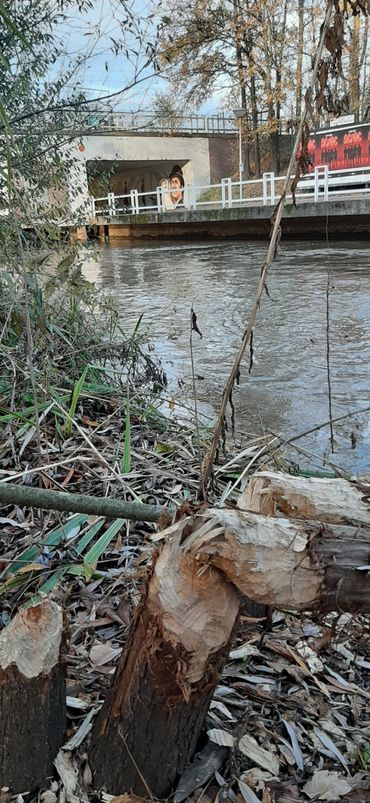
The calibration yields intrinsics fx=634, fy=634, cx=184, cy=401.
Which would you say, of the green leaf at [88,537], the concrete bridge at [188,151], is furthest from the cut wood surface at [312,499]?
the concrete bridge at [188,151]

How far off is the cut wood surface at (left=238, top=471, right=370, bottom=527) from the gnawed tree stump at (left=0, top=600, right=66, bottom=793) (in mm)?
445

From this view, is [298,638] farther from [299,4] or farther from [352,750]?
[299,4]

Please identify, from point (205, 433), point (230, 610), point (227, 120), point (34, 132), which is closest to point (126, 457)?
point (205, 433)

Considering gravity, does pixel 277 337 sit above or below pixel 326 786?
above

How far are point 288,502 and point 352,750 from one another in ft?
1.85

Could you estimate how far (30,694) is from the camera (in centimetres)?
114

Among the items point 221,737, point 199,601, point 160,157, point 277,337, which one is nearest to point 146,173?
point 160,157

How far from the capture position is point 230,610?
1.04 meters

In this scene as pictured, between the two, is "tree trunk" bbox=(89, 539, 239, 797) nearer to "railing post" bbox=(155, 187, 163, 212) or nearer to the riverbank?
the riverbank

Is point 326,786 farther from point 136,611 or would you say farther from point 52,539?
point 52,539

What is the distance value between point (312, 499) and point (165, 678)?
0.41 m

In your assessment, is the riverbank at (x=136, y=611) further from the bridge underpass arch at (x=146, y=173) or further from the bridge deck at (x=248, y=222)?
the bridge underpass arch at (x=146, y=173)

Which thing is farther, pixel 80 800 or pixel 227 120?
pixel 227 120

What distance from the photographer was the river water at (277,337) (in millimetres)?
3742
